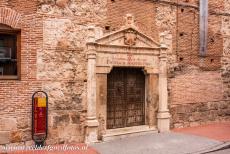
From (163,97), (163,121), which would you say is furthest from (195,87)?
(163,121)

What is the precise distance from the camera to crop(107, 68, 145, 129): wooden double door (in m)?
9.52

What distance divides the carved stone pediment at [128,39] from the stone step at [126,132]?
102 inches

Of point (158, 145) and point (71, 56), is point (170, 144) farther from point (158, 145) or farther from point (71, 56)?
point (71, 56)

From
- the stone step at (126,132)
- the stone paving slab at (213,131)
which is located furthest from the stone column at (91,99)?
the stone paving slab at (213,131)

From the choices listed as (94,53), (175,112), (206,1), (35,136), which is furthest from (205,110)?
(35,136)

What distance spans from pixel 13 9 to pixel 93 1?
7.48ft

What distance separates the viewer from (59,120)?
8.40 m

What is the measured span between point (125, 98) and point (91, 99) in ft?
4.58

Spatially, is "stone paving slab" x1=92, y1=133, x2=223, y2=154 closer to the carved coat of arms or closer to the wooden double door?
the wooden double door

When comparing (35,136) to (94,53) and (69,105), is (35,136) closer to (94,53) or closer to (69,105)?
(69,105)

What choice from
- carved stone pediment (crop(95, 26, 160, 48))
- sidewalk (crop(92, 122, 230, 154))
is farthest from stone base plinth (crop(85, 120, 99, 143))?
carved stone pediment (crop(95, 26, 160, 48))

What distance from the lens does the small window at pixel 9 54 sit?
7.90 m

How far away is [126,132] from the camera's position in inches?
372

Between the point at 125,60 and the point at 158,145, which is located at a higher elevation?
the point at 125,60
